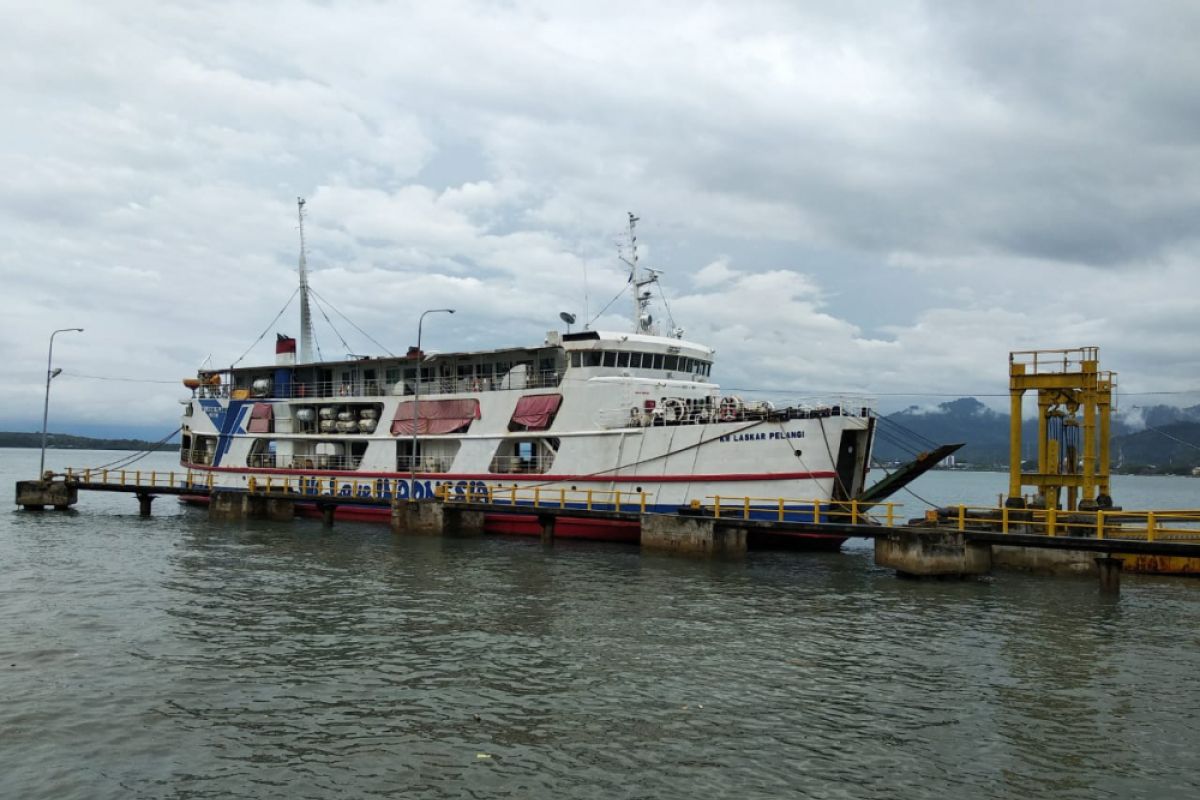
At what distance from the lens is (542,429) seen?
34438mm

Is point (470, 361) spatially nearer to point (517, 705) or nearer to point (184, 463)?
point (184, 463)

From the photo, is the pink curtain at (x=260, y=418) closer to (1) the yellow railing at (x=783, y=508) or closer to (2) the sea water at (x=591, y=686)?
(2) the sea water at (x=591, y=686)

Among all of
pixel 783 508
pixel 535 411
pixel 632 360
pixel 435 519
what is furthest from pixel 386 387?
pixel 783 508

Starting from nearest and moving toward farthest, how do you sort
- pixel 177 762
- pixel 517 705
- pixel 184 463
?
pixel 177 762
pixel 517 705
pixel 184 463

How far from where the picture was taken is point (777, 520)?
27500 mm

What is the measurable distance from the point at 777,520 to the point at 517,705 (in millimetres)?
16481

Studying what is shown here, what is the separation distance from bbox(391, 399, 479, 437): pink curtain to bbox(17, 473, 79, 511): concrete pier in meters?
19.9

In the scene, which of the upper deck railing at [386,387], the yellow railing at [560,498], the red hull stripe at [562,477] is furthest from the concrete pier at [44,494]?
the yellow railing at [560,498]

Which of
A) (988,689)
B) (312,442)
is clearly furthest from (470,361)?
(988,689)

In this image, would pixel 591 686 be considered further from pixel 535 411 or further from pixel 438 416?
pixel 438 416

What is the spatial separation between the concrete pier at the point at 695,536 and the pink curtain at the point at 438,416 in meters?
11.9

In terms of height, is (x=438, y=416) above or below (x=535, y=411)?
below

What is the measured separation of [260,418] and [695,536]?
28016 mm

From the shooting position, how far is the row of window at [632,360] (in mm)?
33938
